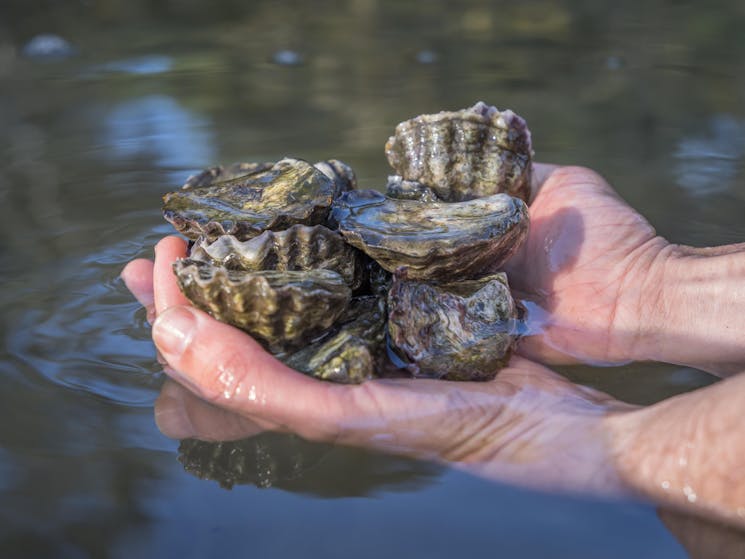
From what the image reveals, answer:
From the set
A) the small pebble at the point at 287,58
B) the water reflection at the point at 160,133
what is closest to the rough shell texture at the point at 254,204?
the water reflection at the point at 160,133

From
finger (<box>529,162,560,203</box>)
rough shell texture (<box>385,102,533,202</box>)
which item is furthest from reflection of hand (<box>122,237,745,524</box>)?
finger (<box>529,162,560,203</box>)

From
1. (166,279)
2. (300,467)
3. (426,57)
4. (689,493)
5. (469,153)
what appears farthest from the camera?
(426,57)

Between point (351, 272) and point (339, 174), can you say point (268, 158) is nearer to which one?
point (339, 174)

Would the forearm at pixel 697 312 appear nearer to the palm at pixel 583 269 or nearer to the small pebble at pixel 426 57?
the palm at pixel 583 269

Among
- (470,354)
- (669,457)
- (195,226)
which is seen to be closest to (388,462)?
(470,354)

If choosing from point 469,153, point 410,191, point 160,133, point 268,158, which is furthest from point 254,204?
point 160,133
